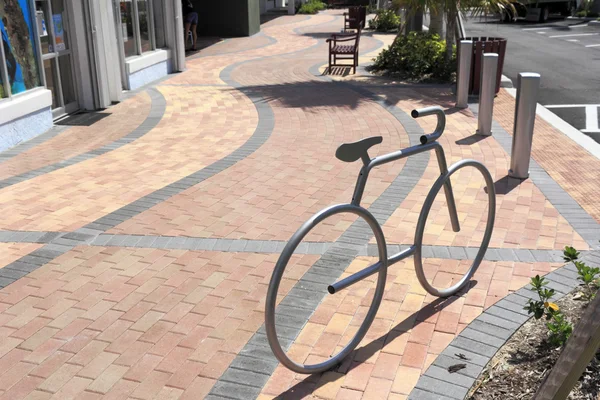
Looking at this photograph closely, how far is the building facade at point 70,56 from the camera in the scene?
8.64 m

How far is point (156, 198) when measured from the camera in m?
6.50

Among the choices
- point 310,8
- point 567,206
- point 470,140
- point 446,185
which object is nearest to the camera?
point 446,185

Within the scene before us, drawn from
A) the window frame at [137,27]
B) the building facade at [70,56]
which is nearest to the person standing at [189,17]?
the building facade at [70,56]

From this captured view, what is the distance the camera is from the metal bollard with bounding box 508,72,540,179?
22.5 feet

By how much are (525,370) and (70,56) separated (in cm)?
916

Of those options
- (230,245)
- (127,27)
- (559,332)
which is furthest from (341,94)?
(559,332)

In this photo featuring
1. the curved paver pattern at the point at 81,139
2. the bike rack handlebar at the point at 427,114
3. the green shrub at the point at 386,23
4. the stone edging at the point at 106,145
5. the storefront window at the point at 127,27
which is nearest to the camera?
the bike rack handlebar at the point at 427,114

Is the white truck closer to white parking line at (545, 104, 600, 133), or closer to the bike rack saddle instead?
white parking line at (545, 104, 600, 133)

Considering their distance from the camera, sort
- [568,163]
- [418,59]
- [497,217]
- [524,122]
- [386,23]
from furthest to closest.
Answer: [386,23]
[418,59]
[568,163]
[524,122]
[497,217]

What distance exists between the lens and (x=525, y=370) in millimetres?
3543

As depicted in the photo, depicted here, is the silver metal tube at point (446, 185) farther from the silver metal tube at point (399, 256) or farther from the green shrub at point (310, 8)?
the green shrub at point (310, 8)

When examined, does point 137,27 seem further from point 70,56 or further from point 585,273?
point 585,273

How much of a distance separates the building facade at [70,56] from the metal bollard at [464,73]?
19.4 ft

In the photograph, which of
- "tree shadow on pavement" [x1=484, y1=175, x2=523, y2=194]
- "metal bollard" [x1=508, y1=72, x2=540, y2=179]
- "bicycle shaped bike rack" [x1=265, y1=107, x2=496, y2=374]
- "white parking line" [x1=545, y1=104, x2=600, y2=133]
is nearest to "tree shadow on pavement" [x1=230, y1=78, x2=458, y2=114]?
"white parking line" [x1=545, y1=104, x2=600, y2=133]
